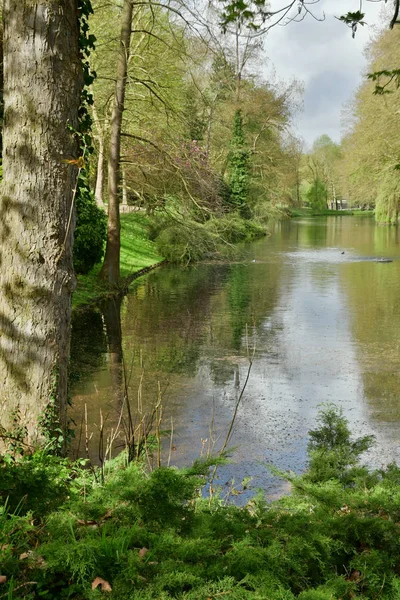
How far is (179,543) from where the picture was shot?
9.41ft

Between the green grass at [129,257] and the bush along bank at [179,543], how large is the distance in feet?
38.5

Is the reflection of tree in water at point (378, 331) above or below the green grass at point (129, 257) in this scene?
below

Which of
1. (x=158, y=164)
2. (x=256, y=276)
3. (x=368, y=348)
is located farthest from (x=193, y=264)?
(x=368, y=348)

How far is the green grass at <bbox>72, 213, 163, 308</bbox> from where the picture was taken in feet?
54.3

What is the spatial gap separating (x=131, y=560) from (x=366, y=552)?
3.95 feet

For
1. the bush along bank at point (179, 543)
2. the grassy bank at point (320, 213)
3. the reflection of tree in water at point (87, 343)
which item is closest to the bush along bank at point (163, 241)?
the reflection of tree in water at point (87, 343)

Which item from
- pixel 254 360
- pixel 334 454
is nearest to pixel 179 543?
pixel 334 454

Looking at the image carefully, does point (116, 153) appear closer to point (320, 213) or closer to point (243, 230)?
point (243, 230)

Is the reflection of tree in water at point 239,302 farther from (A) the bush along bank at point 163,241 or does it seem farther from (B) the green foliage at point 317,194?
(B) the green foliage at point 317,194

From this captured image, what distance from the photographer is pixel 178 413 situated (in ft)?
25.9

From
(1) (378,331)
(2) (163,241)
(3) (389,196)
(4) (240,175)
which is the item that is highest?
(4) (240,175)

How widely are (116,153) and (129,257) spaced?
24.8 feet

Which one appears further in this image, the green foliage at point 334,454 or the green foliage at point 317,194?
the green foliage at point 317,194

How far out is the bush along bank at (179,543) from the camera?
2570mm
